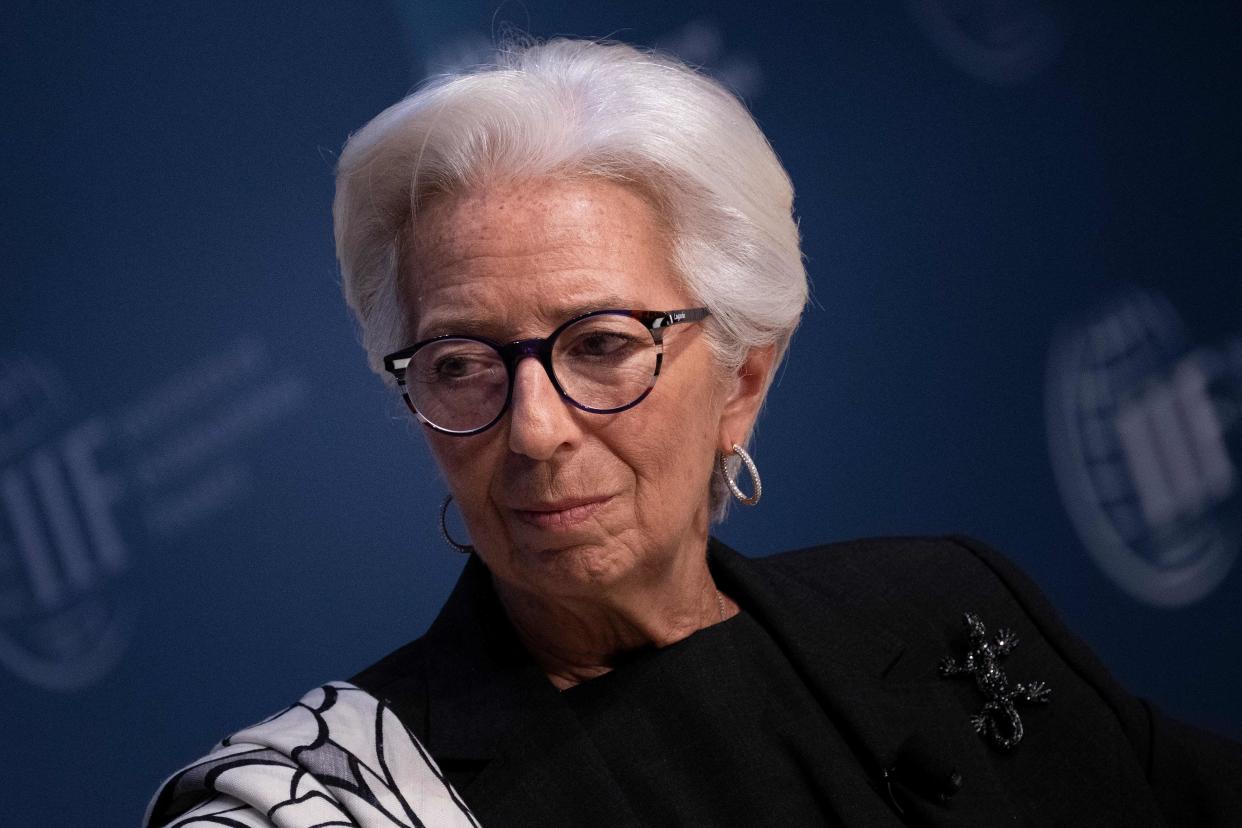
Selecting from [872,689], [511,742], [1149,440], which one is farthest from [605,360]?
[1149,440]

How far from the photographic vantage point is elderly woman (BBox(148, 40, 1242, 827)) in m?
1.44

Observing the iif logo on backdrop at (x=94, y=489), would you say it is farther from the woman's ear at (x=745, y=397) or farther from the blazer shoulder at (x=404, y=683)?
the woman's ear at (x=745, y=397)

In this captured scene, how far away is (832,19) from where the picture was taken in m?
2.76

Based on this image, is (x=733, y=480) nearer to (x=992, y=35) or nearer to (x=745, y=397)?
(x=745, y=397)

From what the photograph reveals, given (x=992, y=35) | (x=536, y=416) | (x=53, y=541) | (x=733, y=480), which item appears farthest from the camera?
(x=992, y=35)

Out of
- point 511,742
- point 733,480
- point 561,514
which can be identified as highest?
point 561,514

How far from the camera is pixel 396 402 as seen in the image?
183 centimetres

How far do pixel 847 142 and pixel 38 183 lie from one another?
165 centimetres

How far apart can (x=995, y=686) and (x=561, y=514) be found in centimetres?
76

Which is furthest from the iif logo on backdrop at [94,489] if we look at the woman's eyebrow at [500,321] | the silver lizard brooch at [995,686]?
the silver lizard brooch at [995,686]

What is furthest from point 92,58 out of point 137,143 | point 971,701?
point 971,701

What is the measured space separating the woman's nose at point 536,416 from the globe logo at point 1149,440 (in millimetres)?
1819

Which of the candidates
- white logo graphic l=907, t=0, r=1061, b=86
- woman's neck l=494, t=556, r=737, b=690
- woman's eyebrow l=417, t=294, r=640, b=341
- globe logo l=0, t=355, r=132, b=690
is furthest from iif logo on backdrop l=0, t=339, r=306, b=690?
white logo graphic l=907, t=0, r=1061, b=86

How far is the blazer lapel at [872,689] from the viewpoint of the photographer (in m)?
1.65
